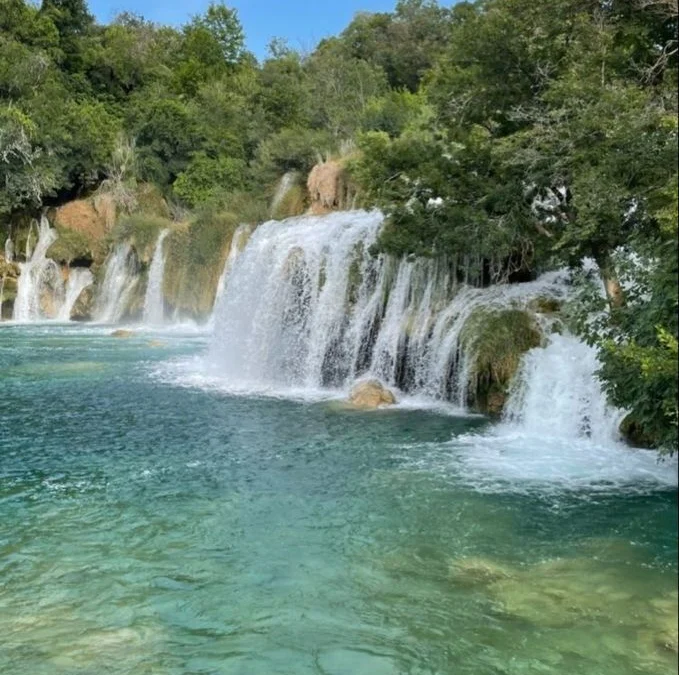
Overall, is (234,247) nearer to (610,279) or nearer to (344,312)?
(344,312)

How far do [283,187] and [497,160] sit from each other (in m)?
19.8

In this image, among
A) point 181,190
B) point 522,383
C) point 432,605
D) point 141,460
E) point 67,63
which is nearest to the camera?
point 432,605

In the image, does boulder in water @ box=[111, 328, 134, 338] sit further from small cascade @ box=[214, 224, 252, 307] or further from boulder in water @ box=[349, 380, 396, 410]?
boulder in water @ box=[349, 380, 396, 410]

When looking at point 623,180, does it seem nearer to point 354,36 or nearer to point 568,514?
point 568,514

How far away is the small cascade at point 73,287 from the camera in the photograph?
3128cm

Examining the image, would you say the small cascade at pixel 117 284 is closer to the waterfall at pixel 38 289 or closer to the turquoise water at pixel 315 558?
the waterfall at pixel 38 289

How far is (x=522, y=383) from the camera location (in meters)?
11.7

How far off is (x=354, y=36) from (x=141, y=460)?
148ft

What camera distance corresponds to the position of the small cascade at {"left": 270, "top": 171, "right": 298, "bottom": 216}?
3000cm

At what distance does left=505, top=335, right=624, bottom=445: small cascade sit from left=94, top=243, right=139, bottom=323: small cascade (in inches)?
855

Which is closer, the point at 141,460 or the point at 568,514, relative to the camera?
the point at 568,514

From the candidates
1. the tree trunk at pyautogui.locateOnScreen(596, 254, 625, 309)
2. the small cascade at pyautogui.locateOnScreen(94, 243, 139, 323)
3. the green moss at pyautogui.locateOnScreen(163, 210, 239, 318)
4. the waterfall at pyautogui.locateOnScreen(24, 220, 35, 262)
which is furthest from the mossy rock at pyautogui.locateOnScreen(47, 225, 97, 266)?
the tree trunk at pyautogui.locateOnScreen(596, 254, 625, 309)

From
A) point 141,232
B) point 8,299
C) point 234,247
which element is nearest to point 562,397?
point 234,247

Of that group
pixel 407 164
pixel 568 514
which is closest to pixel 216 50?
pixel 407 164
